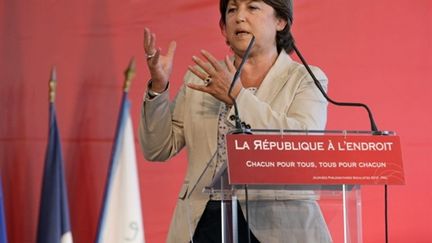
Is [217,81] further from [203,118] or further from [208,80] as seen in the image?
[203,118]

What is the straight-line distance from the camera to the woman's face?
7.23 feet

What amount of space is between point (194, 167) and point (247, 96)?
0.90ft

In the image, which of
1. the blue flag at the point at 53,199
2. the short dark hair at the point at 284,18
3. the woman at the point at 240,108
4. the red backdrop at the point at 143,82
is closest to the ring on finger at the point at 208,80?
the woman at the point at 240,108

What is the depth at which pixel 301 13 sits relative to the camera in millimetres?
3180

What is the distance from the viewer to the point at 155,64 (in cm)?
206

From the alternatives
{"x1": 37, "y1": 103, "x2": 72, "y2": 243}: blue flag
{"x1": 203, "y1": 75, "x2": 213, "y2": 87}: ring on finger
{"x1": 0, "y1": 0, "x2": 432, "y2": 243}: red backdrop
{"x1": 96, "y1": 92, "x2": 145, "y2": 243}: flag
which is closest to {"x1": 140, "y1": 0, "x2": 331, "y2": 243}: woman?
{"x1": 203, "y1": 75, "x2": 213, "y2": 87}: ring on finger

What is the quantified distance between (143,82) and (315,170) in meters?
1.46

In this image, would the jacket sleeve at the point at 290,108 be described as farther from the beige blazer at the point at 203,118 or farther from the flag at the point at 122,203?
the flag at the point at 122,203

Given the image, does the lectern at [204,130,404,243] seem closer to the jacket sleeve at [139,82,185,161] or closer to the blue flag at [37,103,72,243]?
the jacket sleeve at [139,82,185,161]

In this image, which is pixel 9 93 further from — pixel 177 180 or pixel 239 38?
pixel 239 38

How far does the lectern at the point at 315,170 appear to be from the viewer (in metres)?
1.66

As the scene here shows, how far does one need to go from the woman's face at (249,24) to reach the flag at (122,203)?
415 mm

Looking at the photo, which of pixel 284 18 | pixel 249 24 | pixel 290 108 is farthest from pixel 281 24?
pixel 290 108

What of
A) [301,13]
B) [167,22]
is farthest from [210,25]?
[301,13]
